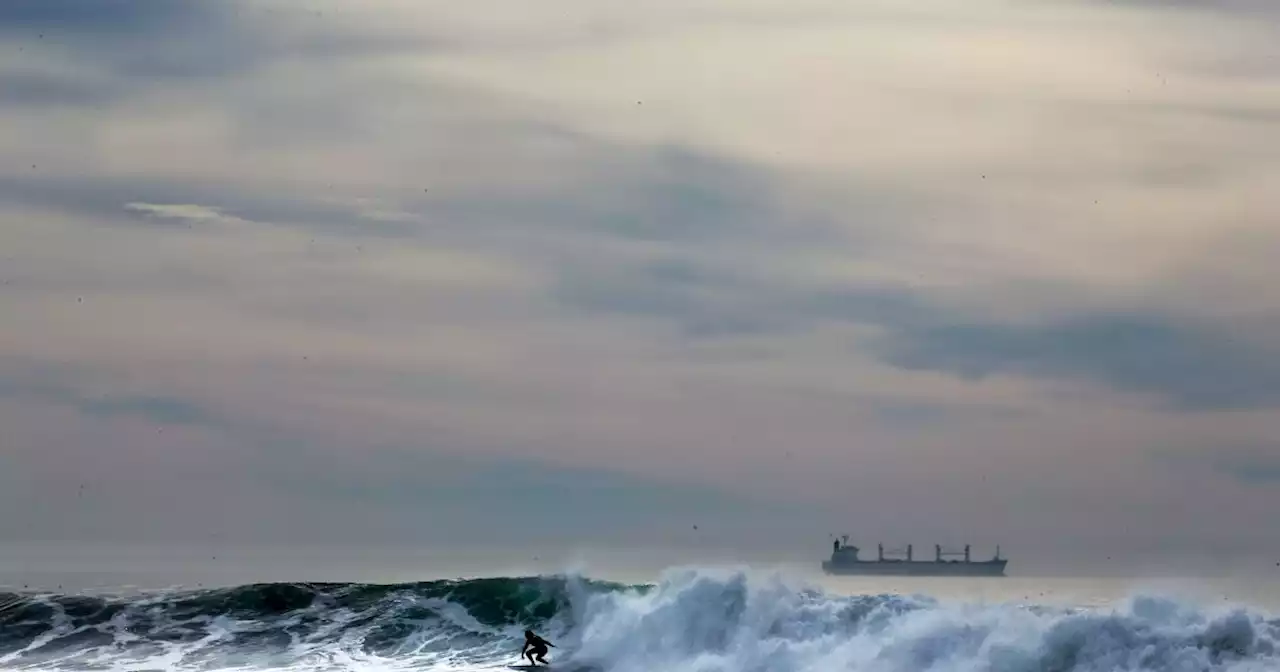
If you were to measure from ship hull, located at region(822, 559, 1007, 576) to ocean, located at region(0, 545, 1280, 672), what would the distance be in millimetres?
127453

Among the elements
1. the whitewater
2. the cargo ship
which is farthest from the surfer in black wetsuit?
the cargo ship

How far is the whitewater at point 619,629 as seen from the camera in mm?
31672

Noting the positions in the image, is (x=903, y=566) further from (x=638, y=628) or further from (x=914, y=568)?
(x=638, y=628)

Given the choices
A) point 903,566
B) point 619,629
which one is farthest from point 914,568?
point 619,629

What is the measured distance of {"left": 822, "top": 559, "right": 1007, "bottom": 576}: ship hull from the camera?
170 m

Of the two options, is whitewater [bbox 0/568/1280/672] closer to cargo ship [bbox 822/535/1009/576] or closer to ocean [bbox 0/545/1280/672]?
ocean [bbox 0/545/1280/672]

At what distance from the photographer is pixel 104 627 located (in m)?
45.6

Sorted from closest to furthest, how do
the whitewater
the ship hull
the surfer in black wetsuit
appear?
the whitewater → the surfer in black wetsuit → the ship hull

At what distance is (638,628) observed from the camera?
129 feet

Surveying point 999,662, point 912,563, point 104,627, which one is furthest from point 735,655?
point 912,563

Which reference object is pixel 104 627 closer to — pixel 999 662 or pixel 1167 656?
pixel 999 662

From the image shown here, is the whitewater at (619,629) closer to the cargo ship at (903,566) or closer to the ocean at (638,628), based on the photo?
the ocean at (638,628)

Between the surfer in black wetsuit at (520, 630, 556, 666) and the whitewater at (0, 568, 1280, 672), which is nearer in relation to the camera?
the whitewater at (0, 568, 1280, 672)

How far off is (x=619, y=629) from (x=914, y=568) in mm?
137148
